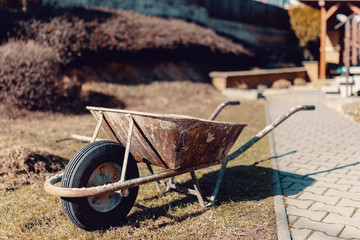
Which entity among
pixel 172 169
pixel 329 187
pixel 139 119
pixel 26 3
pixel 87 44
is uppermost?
pixel 26 3

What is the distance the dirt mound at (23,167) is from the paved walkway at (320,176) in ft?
9.54

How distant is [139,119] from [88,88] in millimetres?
8553

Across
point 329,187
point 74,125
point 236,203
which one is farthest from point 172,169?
point 74,125

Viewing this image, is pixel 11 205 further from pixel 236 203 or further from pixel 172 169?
pixel 236 203

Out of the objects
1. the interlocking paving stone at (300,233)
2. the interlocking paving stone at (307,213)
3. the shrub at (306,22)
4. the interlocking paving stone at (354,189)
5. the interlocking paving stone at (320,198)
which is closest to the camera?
the interlocking paving stone at (300,233)

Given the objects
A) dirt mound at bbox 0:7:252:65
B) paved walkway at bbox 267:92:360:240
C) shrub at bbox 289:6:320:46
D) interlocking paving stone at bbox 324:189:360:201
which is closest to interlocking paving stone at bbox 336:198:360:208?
paved walkway at bbox 267:92:360:240

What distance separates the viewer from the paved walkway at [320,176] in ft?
10.1

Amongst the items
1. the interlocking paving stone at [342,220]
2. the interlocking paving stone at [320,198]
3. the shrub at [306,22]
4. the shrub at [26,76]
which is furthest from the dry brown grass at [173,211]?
the shrub at [306,22]

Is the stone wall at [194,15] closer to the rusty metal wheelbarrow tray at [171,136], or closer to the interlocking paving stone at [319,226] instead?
the rusty metal wheelbarrow tray at [171,136]

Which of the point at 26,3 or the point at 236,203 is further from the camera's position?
the point at 26,3

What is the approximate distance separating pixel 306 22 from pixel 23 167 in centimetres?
1927

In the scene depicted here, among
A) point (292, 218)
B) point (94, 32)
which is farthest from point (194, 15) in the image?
point (292, 218)

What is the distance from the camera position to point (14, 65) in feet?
27.0

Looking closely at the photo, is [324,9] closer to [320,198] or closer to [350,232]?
[320,198]
